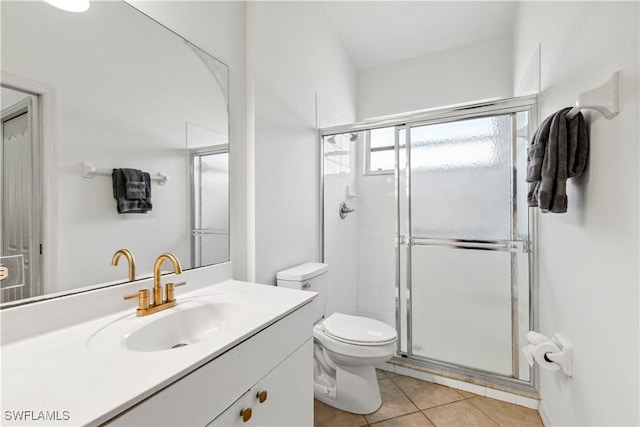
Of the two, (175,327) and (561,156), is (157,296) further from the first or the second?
(561,156)

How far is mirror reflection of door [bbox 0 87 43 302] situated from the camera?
77 centimetres

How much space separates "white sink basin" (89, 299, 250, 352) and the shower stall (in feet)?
4.33

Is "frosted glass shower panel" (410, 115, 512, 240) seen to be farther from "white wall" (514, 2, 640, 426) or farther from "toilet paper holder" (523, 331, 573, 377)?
"toilet paper holder" (523, 331, 573, 377)

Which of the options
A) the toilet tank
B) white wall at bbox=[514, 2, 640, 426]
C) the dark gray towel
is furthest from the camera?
the toilet tank

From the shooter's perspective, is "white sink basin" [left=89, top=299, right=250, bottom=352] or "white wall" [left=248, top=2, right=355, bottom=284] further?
"white wall" [left=248, top=2, right=355, bottom=284]

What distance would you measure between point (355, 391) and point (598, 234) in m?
1.40

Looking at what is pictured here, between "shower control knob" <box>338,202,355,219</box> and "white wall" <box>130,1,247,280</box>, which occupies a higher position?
"white wall" <box>130,1,247,280</box>

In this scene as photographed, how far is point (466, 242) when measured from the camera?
1.97 m

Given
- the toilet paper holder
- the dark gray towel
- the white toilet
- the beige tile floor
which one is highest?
the dark gray towel

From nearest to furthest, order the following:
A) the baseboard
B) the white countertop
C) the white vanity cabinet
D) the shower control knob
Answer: the white countertop < the white vanity cabinet < the baseboard < the shower control knob

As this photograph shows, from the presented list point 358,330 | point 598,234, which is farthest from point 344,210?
point 598,234

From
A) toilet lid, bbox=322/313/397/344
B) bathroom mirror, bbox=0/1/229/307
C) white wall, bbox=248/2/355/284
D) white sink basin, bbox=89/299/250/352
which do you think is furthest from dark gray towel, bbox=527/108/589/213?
bathroom mirror, bbox=0/1/229/307

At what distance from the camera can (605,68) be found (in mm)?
884

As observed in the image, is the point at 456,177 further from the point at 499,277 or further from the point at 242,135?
the point at 242,135
